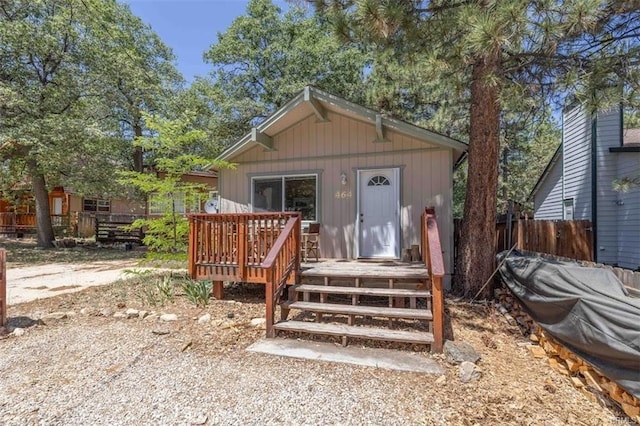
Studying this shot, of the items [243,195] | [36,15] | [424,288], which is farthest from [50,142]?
[424,288]

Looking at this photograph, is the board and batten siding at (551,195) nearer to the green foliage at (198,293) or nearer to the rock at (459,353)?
the rock at (459,353)

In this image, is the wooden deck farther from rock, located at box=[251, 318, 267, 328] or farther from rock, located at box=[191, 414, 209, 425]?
rock, located at box=[191, 414, 209, 425]

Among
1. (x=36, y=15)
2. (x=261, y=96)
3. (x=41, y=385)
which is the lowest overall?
(x=41, y=385)

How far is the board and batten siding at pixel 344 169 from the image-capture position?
256 inches

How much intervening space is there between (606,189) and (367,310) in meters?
7.43

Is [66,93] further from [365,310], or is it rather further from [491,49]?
[491,49]

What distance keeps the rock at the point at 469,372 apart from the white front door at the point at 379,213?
12.0ft

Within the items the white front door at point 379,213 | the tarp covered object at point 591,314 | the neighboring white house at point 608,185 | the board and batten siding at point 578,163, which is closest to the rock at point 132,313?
the white front door at point 379,213

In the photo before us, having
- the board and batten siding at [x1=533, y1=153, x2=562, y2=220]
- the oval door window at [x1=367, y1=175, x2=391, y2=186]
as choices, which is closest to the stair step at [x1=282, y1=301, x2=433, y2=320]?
the oval door window at [x1=367, y1=175, x2=391, y2=186]

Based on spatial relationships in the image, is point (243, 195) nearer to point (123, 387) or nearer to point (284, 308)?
point (284, 308)

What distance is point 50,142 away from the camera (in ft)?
35.3

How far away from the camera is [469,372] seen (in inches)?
119

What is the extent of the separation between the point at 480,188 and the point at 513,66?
198 centimetres

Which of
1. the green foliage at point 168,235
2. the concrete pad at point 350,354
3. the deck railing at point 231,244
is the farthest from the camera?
the green foliage at point 168,235
